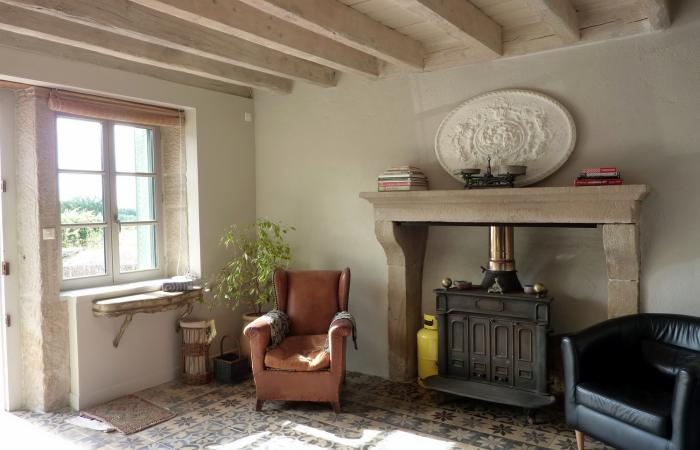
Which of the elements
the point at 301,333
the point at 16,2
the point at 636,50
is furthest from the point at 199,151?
the point at 636,50

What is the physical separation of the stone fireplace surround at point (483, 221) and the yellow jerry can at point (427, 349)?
12 cm

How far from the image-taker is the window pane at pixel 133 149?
442 cm

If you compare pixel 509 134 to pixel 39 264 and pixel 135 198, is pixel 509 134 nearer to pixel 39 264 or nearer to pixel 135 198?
pixel 135 198

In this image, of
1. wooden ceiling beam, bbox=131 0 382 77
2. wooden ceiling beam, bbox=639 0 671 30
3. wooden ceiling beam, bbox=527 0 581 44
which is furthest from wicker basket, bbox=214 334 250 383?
wooden ceiling beam, bbox=639 0 671 30

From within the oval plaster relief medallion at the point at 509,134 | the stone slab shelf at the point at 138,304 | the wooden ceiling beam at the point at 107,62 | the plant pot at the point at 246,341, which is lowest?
the plant pot at the point at 246,341

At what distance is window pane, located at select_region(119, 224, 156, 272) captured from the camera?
4.44m

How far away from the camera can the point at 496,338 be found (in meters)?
3.79

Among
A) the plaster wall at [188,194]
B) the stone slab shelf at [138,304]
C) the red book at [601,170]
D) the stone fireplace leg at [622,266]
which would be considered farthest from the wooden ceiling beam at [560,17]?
the stone slab shelf at [138,304]

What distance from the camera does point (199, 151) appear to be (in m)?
4.68

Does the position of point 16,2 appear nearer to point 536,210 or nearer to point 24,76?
point 24,76

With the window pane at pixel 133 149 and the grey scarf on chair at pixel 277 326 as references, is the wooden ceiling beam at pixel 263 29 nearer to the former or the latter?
the window pane at pixel 133 149

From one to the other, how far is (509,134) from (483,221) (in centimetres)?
64

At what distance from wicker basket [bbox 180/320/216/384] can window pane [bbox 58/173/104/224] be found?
1115 mm

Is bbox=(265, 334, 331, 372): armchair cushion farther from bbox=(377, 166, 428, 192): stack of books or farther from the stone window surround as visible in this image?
the stone window surround
